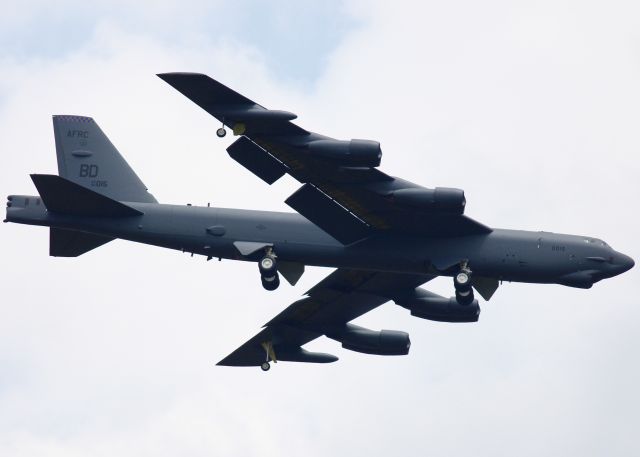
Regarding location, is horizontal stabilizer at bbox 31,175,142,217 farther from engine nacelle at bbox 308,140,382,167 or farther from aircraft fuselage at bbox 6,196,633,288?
engine nacelle at bbox 308,140,382,167

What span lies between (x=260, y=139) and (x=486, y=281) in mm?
10330

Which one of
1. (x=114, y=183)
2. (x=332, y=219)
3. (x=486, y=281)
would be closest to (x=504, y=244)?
(x=486, y=281)

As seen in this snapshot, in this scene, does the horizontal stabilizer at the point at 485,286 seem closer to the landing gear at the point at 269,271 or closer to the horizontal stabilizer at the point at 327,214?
the horizontal stabilizer at the point at 327,214

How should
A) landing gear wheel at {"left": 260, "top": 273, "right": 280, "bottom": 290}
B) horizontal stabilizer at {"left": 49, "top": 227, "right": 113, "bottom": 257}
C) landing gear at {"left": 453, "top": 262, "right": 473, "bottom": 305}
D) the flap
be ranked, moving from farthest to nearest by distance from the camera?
1. horizontal stabilizer at {"left": 49, "top": 227, "right": 113, "bottom": 257}
2. the flap
3. landing gear wheel at {"left": 260, "top": 273, "right": 280, "bottom": 290}
4. landing gear at {"left": 453, "top": 262, "right": 473, "bottom": 305}

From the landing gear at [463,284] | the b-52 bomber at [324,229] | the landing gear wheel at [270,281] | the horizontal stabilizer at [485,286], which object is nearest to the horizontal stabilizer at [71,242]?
the b-52 bomber at [324,229]

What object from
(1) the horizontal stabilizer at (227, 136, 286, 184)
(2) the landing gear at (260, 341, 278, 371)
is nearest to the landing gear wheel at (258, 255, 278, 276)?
(1) the horizontal stabilizer at (227, 136, 286, 184)

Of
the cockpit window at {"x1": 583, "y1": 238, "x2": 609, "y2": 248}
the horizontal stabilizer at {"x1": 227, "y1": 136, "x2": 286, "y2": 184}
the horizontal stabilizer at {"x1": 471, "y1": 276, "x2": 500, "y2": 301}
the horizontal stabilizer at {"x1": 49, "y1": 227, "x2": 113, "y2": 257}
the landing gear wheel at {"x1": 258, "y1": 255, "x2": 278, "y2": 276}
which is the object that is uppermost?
the horizontal stabilizer at {"x1": 227, "y1": 136, "x2": 286, "y2": 184}

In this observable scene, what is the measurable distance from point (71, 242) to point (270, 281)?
26.0ft

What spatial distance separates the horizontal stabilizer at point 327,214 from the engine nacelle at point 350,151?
3.42 meters

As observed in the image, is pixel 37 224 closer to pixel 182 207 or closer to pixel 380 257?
pixel 182 207

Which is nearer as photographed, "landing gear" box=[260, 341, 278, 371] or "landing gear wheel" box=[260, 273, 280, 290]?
"landing gear wheel" box=[260, 273, 280, 290]

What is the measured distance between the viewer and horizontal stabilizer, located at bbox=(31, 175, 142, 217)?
186 feet

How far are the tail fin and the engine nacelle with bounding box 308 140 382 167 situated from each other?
396 inches

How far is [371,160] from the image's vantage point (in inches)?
2085
